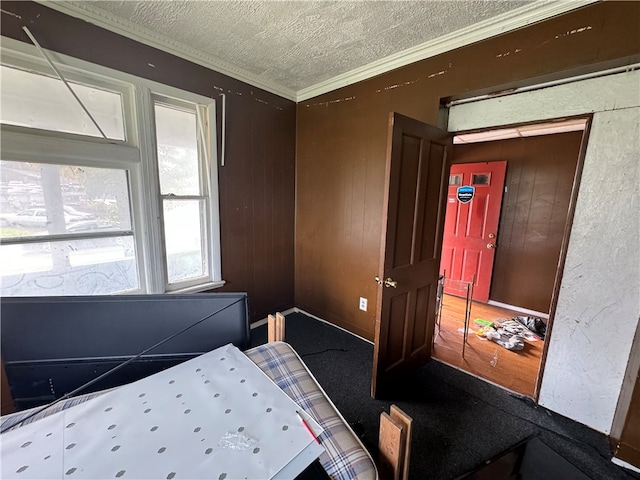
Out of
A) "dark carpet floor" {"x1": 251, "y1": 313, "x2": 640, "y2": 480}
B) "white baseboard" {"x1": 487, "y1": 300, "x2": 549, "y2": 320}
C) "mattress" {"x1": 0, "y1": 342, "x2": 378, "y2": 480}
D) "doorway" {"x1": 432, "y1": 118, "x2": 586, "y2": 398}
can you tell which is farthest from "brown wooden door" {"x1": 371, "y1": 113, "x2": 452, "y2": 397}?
"white baseboard" {"x1": 487, "y1": 300, "x2": 549, "y2": 320}

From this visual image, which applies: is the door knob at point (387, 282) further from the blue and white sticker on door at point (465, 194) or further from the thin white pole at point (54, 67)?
the blue and white sticker on door at point (465, 194)

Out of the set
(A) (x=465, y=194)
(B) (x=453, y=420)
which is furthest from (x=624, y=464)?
(A) (x=465, y=194)

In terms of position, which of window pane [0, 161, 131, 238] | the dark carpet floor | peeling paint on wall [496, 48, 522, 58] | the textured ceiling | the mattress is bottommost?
the dark carpet floor

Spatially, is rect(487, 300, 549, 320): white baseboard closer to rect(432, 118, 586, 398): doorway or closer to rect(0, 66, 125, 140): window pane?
rect(432, 118, 586, 398): doorway

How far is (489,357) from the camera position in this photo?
7.73 ft

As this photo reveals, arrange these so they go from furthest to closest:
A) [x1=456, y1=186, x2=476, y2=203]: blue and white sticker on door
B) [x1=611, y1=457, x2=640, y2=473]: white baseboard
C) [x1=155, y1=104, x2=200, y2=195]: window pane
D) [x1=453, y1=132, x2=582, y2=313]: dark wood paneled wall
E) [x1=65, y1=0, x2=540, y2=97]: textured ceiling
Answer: [x1=456, y1=186, x2=476, y2=203]: blue and white sticker on door, [x1=453, y1=132, x2=582, y2=313]: dark wood paneled wall, [x1=155, y1=104, x2=200, y2=195]: window pane, [x1=65, y1=0, x2=540, y2=97]: textured ceiling, [x1=611, y1=457, x2=640, y2=473]: white baseboard

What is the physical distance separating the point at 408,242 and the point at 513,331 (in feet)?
6.33

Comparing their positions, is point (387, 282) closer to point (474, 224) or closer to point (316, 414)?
point (316, 414)

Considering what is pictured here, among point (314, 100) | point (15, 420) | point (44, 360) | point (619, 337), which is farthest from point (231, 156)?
point (619, 337)

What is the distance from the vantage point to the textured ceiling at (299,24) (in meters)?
1.50

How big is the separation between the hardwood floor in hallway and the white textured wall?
32 centimetres

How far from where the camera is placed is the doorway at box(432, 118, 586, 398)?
2.76 meters

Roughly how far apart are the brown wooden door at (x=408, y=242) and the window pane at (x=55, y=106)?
1833mm

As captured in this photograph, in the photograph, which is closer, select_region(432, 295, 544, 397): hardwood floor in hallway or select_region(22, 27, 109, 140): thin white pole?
select_region(22, 27, 109, 140): thin white pole
